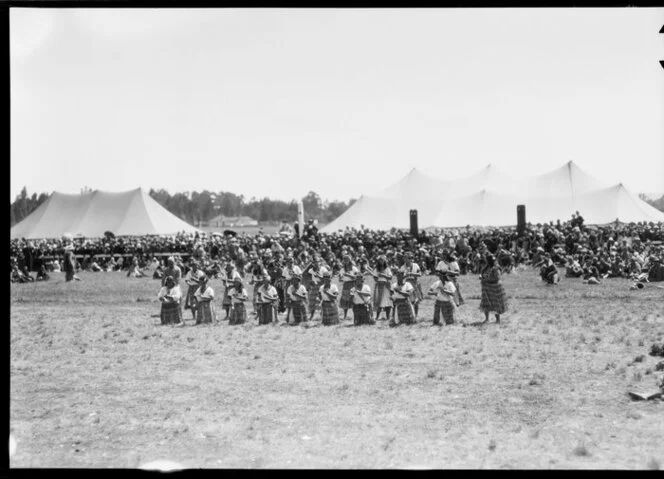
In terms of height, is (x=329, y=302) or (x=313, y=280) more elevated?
(x=313, y=280)

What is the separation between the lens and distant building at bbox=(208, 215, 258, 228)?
79750 mm

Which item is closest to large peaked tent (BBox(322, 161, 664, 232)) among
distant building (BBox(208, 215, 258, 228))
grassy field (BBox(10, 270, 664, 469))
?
grassy field (BBox(10, 270, 664, 469))

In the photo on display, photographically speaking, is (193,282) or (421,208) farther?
(421,208)

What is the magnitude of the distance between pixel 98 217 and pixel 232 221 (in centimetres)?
4576

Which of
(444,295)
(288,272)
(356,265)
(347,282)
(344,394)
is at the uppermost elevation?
(356,265)

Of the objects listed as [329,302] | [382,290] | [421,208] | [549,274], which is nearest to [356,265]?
[382,290]

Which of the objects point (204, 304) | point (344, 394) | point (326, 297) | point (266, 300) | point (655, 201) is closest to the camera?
point (344, 394)

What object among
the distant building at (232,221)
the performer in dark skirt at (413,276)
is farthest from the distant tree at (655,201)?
the distant building at (232,221)

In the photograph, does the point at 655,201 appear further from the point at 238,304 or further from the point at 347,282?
the point at 238,304

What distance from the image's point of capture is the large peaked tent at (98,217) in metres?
35.9

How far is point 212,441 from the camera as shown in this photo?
7207 millimetres

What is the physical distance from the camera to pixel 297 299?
48.5ft

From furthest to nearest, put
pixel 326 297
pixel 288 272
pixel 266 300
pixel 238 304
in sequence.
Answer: pixel 288 272, pixel 238 304, pixel 266 300, pixel 326 297
